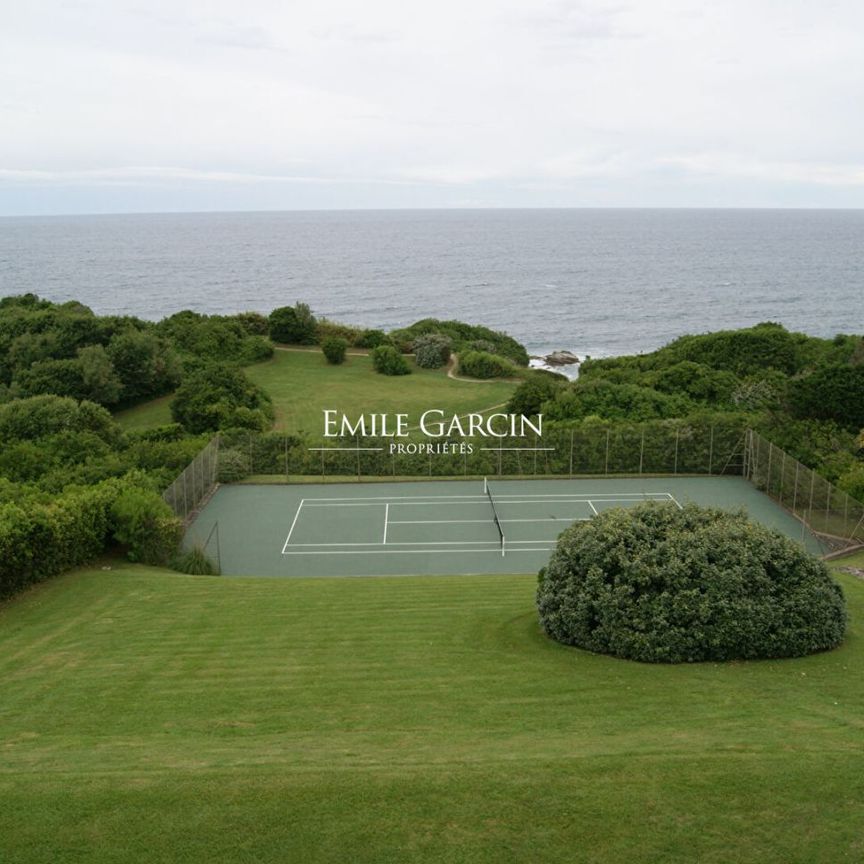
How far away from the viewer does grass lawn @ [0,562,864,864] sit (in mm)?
8750

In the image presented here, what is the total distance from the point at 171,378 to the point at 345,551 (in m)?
26.7

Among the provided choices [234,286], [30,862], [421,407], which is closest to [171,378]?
[421,407]

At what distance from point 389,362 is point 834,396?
26.8m

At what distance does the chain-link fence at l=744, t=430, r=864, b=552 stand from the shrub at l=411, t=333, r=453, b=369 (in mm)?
26871

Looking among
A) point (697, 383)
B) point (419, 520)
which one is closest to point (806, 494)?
point (419, 520)

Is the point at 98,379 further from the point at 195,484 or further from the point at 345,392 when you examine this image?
the point at 195,484

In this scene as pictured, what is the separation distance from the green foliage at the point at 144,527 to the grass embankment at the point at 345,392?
63.2 feet

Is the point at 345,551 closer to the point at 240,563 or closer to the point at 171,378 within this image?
the point at 240,563

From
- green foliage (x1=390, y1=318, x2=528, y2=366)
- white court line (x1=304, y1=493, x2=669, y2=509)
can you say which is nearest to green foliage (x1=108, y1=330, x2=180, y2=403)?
green foliage (x1=390, y1=318, x2=528, y2=366)

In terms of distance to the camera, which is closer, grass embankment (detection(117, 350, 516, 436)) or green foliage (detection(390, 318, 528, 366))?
grass embankment (detection(117, 350, 516, 436))

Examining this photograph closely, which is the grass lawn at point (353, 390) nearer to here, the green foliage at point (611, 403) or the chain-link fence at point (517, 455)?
the green foliage at point (611, 403)

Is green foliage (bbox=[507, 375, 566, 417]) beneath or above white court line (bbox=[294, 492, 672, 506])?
above

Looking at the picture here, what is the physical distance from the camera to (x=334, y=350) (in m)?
55.2

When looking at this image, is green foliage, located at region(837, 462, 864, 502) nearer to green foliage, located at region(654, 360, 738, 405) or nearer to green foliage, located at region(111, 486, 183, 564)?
green foliage, located at region(654, 360, 738, 405)
